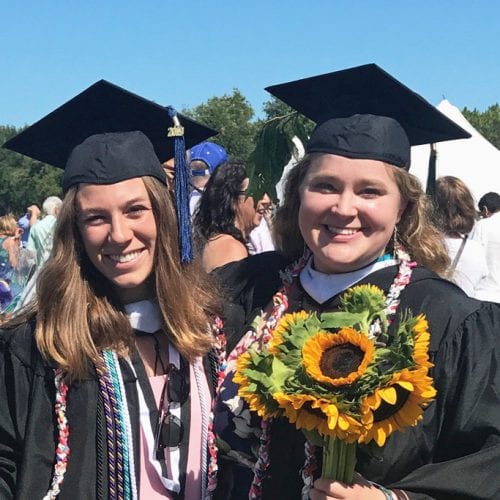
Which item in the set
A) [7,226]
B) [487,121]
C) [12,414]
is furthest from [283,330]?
[487,121]

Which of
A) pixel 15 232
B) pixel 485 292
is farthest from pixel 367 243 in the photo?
pixel 15 232

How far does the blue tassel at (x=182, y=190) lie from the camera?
266 centimetres

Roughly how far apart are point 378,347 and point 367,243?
45cm

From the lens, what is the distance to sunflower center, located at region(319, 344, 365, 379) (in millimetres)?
1913

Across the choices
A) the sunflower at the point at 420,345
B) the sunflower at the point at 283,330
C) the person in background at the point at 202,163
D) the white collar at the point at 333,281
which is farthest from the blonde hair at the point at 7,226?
the sunflower at the point at 420,345

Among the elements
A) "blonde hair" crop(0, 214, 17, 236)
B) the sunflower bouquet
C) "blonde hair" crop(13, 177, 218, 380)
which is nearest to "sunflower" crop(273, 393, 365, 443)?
the sunflower bouquet

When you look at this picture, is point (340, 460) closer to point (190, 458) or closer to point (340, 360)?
point (340, 360)

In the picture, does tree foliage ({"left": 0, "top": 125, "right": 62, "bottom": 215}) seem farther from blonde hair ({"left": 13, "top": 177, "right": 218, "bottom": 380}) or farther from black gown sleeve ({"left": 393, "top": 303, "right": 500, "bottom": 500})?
black gown sleeve ({"left": 393, "top": 303, "right": 500, "bottom": 500})

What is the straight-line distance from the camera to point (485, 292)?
560 cm

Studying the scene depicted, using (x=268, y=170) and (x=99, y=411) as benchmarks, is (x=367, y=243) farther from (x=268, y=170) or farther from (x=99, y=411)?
(x=99, y=411)

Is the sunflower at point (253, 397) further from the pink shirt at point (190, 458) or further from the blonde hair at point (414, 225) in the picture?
the blonde hair at point (414, 225)

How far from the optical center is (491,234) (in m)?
6.70

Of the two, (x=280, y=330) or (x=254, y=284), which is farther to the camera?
(x=254, y=284)

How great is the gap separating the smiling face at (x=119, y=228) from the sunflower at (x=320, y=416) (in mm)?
796
